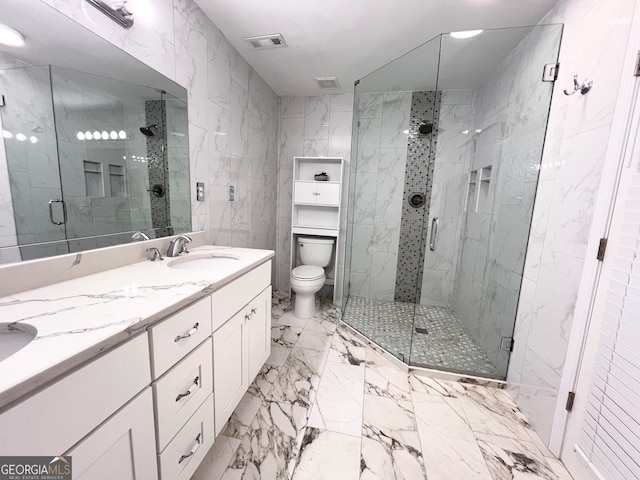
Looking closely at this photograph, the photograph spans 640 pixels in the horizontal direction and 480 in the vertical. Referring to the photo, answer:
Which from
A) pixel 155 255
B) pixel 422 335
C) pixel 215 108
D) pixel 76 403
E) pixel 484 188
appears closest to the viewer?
pixel 76 403

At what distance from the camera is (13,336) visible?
0.68m

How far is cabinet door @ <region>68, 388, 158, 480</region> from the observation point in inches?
23.3

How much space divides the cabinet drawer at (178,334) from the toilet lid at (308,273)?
1.43m

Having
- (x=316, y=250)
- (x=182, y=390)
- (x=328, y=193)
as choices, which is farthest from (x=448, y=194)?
(x=182, y=390)

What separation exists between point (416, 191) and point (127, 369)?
9.20 ft

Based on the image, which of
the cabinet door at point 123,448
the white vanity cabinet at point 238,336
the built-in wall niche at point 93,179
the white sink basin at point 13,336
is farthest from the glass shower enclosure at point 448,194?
the built-in wall niche at point 93,179

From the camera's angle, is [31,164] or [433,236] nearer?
[31,164]

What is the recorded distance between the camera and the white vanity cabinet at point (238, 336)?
1129mm

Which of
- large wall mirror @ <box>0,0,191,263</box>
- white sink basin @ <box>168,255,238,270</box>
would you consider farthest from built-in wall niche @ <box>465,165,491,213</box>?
large wall mirror @ <box>0,0,191,263</box>

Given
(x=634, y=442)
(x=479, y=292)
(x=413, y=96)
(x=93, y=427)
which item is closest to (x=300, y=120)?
(x=413, y=96)

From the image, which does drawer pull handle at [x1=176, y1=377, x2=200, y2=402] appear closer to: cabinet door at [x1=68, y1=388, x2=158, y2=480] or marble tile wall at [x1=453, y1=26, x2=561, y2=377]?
cabinet door at [x1=68, y1=388, x2=158, y2=480]

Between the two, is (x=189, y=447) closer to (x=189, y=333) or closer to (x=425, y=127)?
(x=189, y=333)

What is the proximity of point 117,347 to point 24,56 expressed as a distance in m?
1.04

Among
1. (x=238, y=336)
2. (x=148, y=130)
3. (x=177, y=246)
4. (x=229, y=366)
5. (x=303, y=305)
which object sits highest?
(x=148, y=130)
